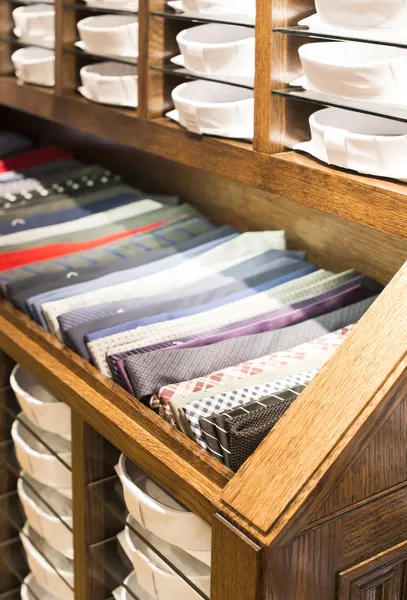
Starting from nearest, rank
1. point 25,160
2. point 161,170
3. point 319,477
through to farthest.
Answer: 1. point 319,477
2. point 161,170
3. point 25,160

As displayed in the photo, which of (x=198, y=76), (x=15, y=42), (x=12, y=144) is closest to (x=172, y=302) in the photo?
(x=198, y=76)

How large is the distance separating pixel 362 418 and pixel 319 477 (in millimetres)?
81

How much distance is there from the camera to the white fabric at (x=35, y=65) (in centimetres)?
187

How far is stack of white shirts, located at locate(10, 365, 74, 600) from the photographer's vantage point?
1523 mm

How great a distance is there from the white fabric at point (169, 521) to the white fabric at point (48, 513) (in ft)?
1.09

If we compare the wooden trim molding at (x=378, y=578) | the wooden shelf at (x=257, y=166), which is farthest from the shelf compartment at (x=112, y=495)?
the wooden shelf at (x=257, y=166)

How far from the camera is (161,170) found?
86.6 inches

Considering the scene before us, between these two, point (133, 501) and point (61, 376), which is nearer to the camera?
point (133, 501)

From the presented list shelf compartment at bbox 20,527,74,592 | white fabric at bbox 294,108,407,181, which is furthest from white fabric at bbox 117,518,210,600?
white fabric at bbox 294,108,407,181

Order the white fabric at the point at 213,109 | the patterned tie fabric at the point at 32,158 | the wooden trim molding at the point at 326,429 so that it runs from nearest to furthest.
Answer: the wooden trim molding at the point at 326,429 → the white fabric at the point at 213,109 → the patterned tie fabric at the point at 32,158

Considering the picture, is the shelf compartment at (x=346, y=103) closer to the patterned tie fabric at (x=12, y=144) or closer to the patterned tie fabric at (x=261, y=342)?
the patterned tie fabric at (x=261, y=342)

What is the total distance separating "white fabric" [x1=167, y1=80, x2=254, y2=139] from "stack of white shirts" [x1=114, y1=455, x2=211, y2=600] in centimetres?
57

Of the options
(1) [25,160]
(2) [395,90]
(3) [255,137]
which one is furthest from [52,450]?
(1) [25,160]

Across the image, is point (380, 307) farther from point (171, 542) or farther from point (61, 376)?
point (61, 376)
